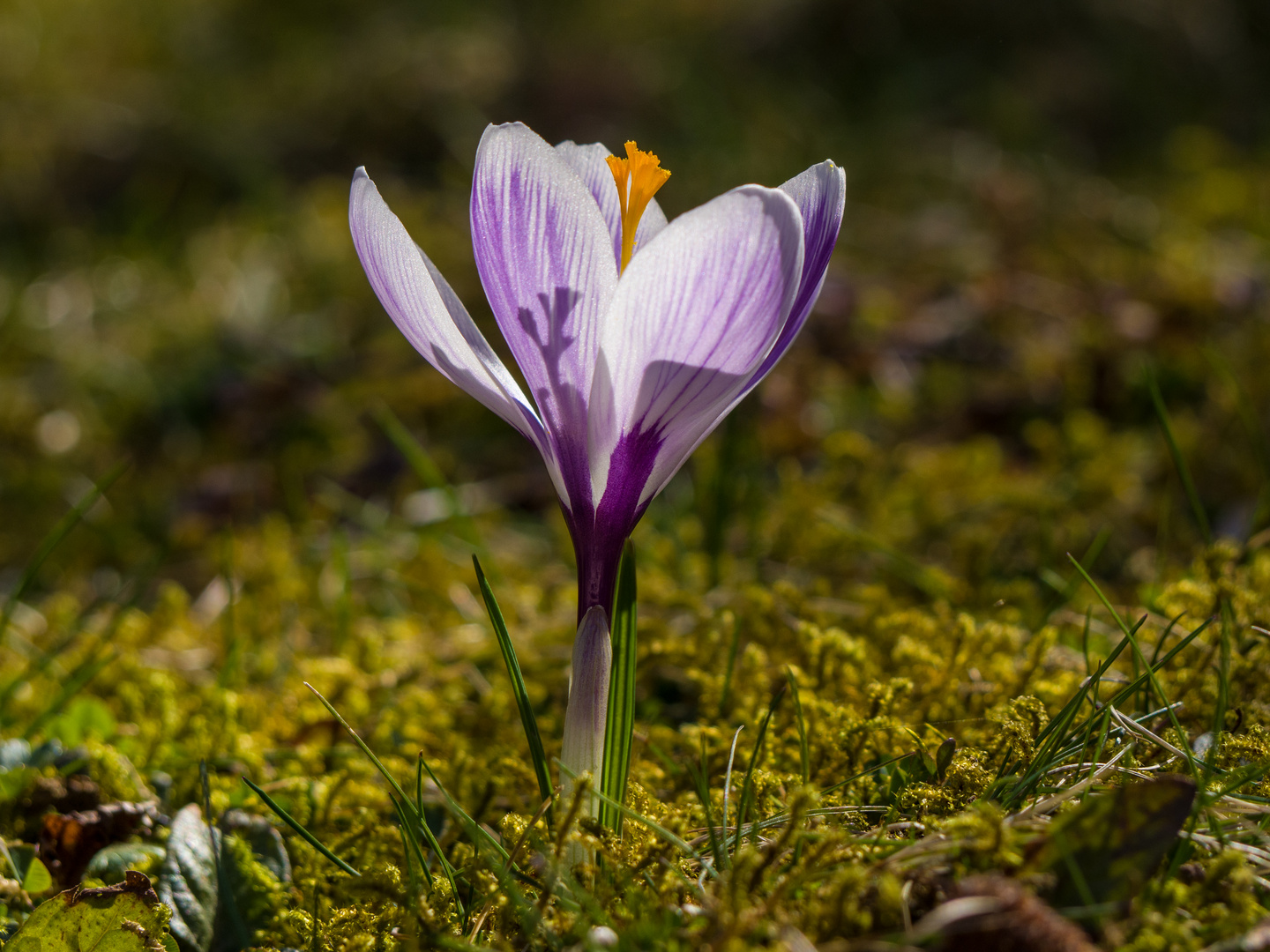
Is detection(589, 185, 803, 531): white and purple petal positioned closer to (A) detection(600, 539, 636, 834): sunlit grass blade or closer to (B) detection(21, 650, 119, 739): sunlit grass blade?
(A) detection(600, 539, 636, 834): sunlit grass blade

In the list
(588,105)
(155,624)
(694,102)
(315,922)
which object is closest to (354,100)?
(588,105)

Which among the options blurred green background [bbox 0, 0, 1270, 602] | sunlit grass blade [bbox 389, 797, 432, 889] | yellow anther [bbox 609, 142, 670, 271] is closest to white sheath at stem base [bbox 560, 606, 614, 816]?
sunlit grass blade [bbox 389, 797, 432, 889]

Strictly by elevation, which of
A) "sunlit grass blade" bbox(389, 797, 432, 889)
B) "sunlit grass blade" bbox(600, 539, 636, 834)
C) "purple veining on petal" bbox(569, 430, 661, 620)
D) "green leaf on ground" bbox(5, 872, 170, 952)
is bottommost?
"green leaf on ground" bbox(5, 872, 170, 952)

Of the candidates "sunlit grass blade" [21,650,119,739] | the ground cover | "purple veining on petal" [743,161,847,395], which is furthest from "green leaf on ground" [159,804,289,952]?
"purple veining on petal" [743,161,847,395]

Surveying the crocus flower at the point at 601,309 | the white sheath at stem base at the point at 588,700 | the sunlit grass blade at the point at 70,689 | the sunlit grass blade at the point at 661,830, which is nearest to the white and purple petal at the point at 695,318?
the crocus flower at the point at 601,309

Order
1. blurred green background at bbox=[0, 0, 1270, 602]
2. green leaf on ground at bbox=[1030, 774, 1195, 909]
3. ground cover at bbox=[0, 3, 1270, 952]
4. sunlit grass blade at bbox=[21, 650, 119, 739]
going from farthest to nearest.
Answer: blurred green background at bbox=[0, 0, 1270, 602]
sunlit grass blade at bbox=[21, 650, 119, 739]
ground cover at bbox=[0, 3, 1270, 952]
green leaf on ground at bbox=[1030, 774, 1195, 909]

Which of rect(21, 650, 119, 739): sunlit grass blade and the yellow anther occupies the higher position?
the yellow anther

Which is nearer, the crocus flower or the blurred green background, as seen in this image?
the crocus flower

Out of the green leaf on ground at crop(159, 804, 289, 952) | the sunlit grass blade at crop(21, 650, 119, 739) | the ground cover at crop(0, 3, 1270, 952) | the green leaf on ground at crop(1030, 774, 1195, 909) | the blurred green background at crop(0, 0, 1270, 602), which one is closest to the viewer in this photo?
the green leaf on ground at crop(1030, 774, 1195, 909)
